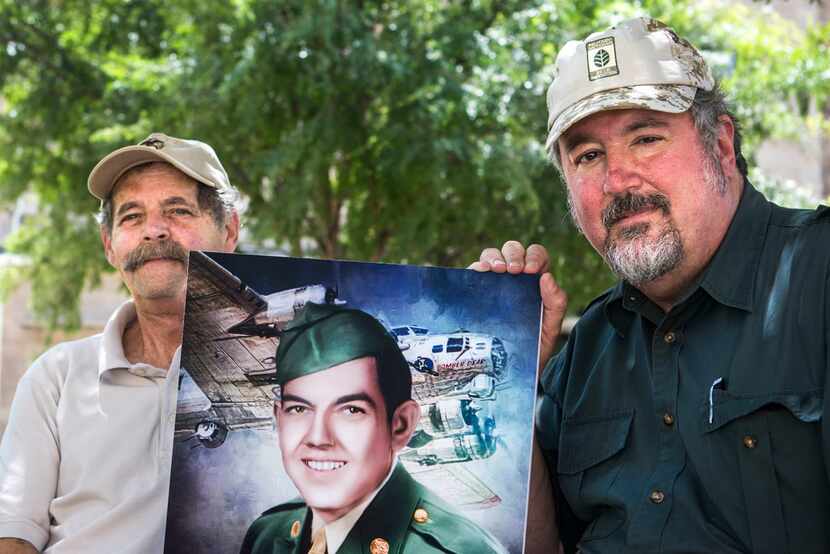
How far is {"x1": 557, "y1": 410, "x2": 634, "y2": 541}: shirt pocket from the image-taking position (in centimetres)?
212

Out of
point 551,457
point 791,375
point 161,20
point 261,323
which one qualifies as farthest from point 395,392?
point 161,20

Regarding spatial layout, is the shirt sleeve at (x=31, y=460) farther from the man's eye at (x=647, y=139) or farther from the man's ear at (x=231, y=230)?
the man's eye at (x=647, y=139)

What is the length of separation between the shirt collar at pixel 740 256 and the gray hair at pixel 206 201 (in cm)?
121

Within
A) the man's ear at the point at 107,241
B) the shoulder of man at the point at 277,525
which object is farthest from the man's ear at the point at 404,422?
the man's ear at the point at 107,241

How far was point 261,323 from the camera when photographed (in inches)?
77.9

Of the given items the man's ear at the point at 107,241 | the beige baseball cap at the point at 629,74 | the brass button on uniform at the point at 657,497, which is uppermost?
the beige baseball cap at the point at 629,74

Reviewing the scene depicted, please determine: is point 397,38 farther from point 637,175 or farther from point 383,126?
point 637,175

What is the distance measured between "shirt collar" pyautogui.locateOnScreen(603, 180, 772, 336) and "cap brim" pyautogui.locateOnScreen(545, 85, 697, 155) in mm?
251

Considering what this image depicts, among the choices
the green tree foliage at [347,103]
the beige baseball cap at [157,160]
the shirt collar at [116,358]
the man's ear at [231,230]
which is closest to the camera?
the shirt collar at [116,358]

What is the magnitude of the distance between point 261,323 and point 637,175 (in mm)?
822

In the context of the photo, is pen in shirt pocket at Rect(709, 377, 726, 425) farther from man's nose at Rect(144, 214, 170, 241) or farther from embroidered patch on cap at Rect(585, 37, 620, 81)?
man's nose at Rect(144, 214, 170, 241)

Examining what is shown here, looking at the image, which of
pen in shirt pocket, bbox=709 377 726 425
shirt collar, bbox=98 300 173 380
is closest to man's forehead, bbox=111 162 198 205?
A: shirt collar, bbox=98 300 173 380

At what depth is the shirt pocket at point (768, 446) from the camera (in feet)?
6.11

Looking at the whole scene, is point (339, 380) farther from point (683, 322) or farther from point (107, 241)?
point (107, 241)
